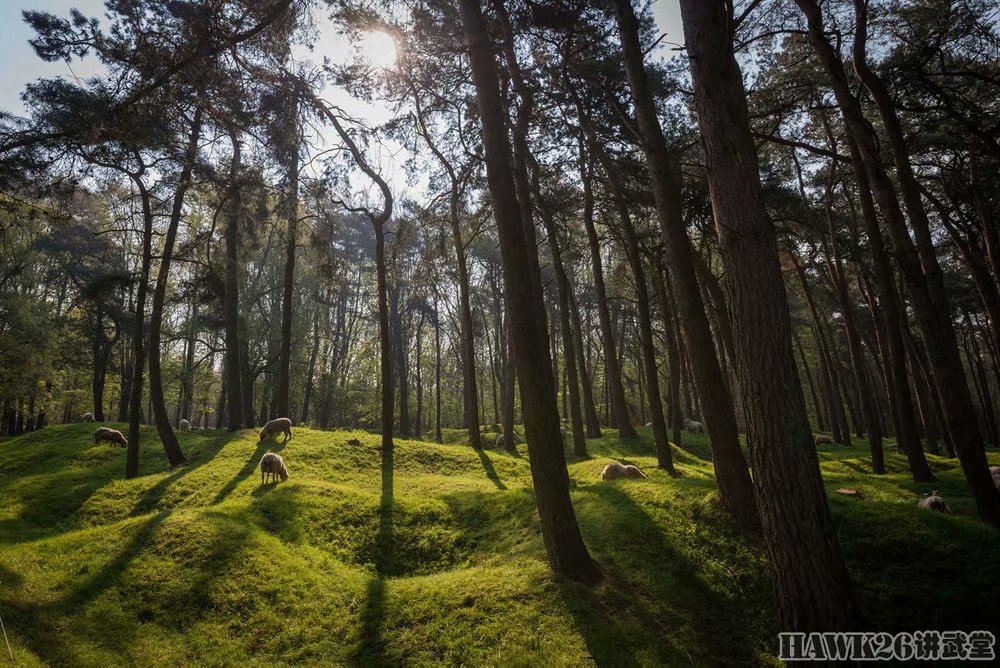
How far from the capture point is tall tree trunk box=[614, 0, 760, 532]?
6.45 meters

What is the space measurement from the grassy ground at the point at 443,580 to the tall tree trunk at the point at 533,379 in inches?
16.4

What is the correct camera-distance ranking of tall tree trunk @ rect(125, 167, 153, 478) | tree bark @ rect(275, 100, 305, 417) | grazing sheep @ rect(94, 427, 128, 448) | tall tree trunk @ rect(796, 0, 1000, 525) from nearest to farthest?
tall tree trunk @ rect(796, 0, 1000, 525) → tree bark @ rect(275, 100, 305, 417) → tall tree trunk @ rect(125, 167, 153, 478) → grazing sheep @ rect(94, 427, 128, 448)

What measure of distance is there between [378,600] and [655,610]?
3.50 meters

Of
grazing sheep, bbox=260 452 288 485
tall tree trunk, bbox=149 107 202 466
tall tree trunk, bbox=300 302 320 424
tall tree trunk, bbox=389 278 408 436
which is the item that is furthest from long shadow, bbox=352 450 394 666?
tall tree trunk, bbox=300 302 320 424

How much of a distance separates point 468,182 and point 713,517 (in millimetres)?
11684

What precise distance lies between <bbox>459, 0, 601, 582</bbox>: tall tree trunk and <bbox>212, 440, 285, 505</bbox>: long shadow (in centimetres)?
816

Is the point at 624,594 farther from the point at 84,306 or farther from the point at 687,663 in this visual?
the point at 84,306

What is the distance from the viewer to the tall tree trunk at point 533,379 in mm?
5770

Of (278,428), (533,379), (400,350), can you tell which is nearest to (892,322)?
(533,379)

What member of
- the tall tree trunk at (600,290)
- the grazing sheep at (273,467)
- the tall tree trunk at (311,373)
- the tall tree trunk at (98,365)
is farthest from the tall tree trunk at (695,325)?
the tall tree trunk at (98,365)

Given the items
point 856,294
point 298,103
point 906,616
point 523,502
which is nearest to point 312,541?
point 523,502

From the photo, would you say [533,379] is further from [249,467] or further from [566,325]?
[249,467]

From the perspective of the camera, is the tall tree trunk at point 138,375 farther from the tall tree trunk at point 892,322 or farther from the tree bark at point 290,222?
the tall tree trunk at point 892,322

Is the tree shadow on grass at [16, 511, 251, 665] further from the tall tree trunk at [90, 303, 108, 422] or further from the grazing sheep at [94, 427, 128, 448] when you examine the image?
the tall tree trunk at [90, 303, 108, 422]
